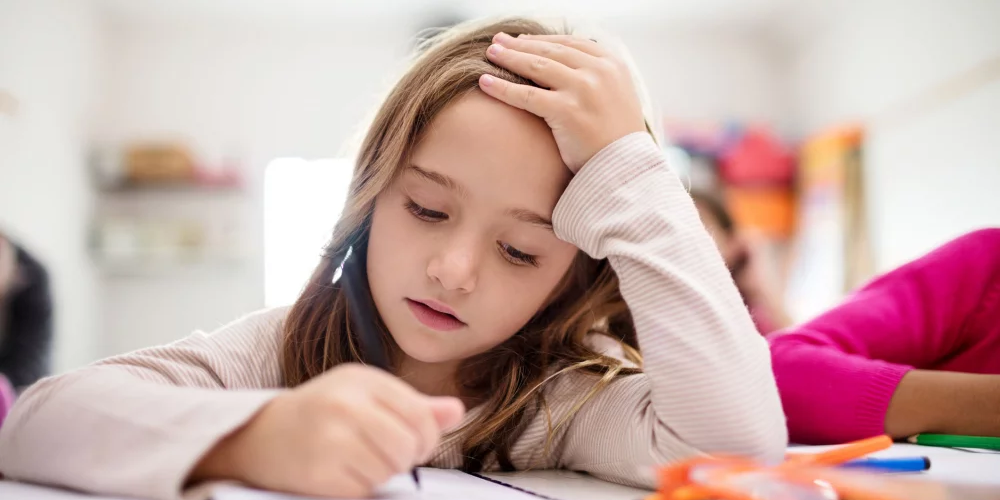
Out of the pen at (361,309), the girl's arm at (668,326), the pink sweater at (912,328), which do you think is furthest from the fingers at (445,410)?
the pink sweater at (912,328)

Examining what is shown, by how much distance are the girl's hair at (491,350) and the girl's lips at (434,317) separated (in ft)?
0.31

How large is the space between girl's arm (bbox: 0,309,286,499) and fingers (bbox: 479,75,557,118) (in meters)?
0.31

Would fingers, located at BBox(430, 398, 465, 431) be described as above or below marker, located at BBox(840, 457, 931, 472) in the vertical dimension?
above

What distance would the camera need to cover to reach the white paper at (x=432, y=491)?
1.27ft

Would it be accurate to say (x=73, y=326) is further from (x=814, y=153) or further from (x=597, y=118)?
(x=814, y=153)

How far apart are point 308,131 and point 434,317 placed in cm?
308

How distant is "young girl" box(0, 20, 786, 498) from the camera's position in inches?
15.3

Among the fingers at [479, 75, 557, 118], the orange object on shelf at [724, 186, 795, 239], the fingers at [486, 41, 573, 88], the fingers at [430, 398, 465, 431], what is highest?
the fingers at [486, 41, 573, 88]

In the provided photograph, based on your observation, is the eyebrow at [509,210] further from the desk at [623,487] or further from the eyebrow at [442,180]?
the desk at [623,487]

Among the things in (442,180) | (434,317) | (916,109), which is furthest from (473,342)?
(916,109)

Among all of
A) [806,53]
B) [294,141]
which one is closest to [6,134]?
[294,141]

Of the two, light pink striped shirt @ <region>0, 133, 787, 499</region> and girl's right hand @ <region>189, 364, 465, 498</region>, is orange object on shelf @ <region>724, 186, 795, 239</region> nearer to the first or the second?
light pink striped shirt @ <region>0, 133, 787, 499</region>

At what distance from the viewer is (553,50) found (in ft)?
2.07

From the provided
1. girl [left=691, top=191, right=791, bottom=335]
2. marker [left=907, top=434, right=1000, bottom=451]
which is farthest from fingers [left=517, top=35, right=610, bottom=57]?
girl [left=691, top=191, right=791, bottom=335]
